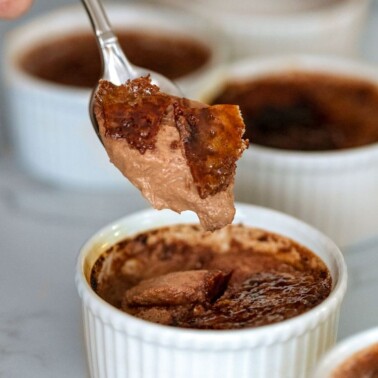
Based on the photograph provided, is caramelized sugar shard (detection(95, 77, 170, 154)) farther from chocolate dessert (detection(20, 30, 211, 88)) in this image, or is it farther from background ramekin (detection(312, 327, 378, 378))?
chocolate dessert (detection(20, 30, 211, 88))

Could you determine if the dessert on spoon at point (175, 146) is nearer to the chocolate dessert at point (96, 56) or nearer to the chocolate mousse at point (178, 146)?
the chocolate mousse at point (178, 146)

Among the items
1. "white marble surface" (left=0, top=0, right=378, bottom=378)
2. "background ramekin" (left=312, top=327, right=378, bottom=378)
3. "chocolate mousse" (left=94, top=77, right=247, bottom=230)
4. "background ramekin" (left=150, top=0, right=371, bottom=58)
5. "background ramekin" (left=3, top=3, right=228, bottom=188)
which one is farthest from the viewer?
"background ramekin" (left=150, top=0, right=371, bottom=58)

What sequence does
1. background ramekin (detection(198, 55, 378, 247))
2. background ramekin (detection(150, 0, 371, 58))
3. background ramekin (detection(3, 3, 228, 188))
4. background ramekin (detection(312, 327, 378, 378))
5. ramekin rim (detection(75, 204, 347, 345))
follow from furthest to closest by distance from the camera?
background ramekin (detection(150, 0, 371, 58))
background ramekin (detection(3, 3, 228, 188))
background ramekin (detection(198, 55, 378, 247))
ramekin rim (detection(75, 204, 347, 345))
background ramekin (detection(312, 327, 378, 378))

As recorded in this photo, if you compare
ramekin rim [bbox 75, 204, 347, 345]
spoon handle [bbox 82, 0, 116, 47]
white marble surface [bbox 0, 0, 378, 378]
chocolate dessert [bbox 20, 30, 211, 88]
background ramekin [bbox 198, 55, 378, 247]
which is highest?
spoon handle [bbox 82, 0, 116, 47]

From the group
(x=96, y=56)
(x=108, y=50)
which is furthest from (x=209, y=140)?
(x=96, y=56)

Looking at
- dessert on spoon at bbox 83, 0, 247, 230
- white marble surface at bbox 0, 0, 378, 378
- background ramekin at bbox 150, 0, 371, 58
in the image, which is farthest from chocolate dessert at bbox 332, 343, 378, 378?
background ramekin at bbox 150, 0, 371, 58

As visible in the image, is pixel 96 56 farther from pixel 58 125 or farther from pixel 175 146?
pixel 175 146
